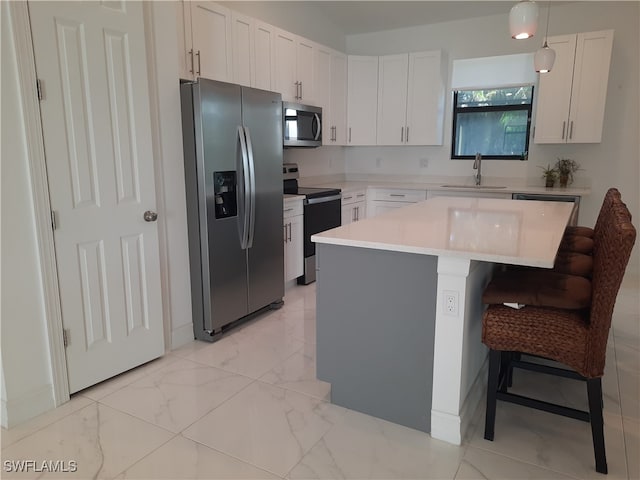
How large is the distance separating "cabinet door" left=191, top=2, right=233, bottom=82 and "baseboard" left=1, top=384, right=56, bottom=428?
218 cm

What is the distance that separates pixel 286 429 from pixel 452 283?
1.04m

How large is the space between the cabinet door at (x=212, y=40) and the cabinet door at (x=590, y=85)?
326cm

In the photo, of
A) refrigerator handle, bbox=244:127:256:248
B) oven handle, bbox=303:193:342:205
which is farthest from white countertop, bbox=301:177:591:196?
refrigerator handle, bbox=244:127:256:248

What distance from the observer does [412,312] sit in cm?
204

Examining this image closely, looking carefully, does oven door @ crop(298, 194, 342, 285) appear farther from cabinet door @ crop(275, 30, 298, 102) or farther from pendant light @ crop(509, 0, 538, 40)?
pendant light @ crop(509, 0, 538, 40)

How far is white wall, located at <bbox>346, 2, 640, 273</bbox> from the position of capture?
437 cm

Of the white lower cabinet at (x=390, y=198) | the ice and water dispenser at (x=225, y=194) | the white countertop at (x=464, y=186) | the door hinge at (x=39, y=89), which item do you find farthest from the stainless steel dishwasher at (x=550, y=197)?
the door hinge at (x=39, y=89)

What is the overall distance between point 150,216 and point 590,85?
411 cm

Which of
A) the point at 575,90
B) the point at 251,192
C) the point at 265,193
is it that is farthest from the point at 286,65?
the point at 575,90

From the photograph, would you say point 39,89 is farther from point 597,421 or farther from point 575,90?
point 575,90

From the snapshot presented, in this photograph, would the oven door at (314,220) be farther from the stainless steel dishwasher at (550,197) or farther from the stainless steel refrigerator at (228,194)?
the stainless steel dishwasher at (550,197)

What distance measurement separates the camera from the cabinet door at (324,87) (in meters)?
4.61

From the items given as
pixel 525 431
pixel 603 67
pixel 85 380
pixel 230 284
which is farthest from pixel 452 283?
pixel 603 67

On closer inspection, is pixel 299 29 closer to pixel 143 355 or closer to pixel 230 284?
pixel 230 284
